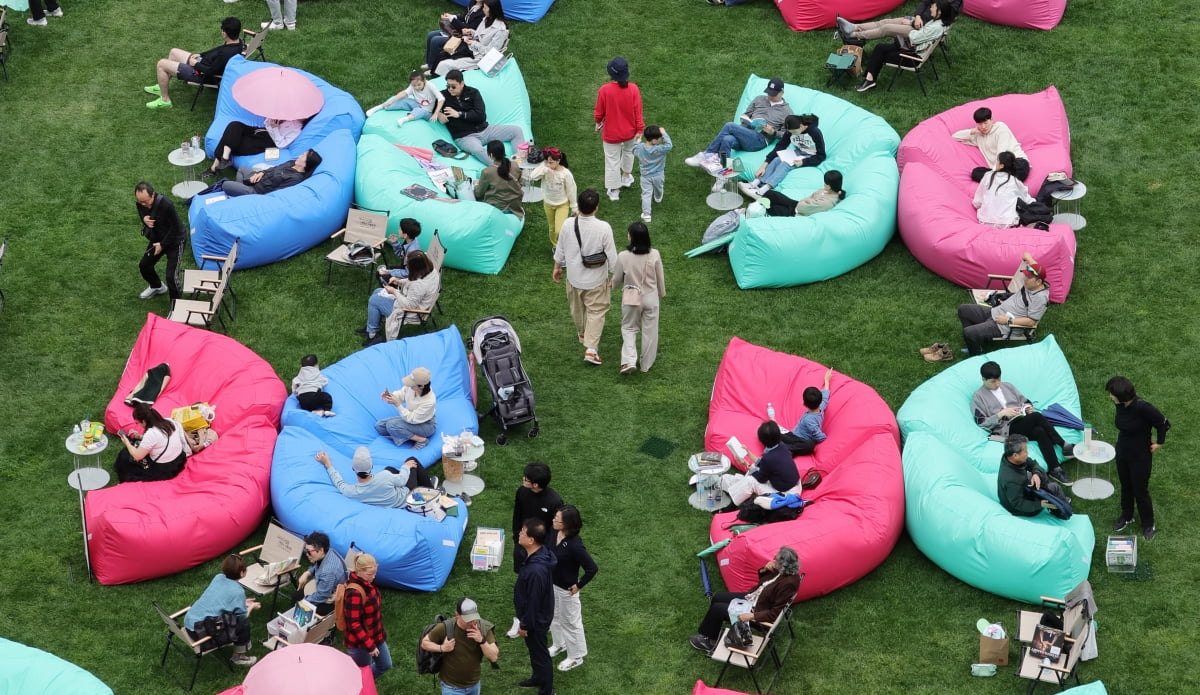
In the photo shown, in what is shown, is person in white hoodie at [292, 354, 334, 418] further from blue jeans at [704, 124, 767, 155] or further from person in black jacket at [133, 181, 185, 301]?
blue jeans at [704, 124, 767, 155]

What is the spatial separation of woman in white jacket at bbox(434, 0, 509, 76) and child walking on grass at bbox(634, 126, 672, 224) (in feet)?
10.1

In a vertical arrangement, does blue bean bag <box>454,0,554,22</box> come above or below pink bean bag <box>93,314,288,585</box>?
below

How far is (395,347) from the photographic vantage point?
14828mm

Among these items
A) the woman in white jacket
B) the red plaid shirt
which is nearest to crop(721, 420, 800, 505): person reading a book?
the red plaid shirt

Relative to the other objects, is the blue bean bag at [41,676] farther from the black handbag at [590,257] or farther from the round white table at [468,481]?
the black handbag at [590,257]

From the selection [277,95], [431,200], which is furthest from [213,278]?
[277,95]

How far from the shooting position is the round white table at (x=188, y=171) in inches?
701

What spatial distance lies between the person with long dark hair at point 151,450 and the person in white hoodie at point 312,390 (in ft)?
3.83

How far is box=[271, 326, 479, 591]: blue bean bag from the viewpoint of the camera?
12750 mm

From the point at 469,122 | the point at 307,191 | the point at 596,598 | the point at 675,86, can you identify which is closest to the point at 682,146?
the point at 675,86

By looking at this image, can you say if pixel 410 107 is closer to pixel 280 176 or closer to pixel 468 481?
pixel 280 176

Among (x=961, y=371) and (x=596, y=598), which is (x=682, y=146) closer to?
(x=961, y=371)

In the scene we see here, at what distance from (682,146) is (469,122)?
2703 millimetres

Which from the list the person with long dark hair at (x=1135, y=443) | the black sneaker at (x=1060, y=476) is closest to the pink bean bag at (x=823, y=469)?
the black sneaker at (x=1060, y=476)
